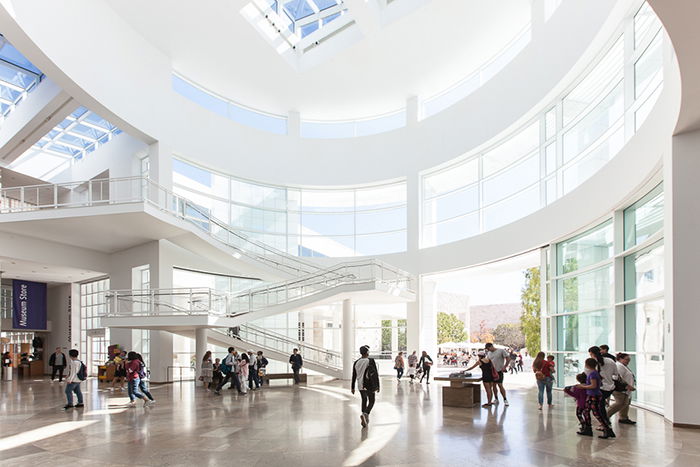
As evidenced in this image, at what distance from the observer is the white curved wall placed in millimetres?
16609

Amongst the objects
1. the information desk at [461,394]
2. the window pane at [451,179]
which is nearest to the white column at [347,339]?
the window pane at [451,179]

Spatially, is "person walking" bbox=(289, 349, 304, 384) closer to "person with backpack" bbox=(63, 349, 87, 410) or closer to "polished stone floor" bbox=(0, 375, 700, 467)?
"polished stone floor" bbox=(0, 375, 700, 467)

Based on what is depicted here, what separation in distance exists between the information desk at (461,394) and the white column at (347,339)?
9354 millimetres

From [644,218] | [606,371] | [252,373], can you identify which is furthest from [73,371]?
[644,218]

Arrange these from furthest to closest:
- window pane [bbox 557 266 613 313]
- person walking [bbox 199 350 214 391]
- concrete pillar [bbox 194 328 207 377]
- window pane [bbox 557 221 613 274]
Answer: concrete pillar [bbox 194 328 207 377]
person walking [bbox 199 350 214 391]
window pane [bbox 557 221 613 274]
window pane [bbox 557 266 613 313]

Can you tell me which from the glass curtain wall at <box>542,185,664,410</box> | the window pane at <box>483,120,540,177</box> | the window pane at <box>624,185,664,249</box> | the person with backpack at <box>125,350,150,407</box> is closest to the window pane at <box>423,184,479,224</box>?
the window pane at <box>483,120,540,177</box>

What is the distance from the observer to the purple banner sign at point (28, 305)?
89.8 feet

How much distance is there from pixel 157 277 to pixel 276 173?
9547mm

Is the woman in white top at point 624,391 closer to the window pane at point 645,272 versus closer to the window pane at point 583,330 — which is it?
the window pane at point 645,272

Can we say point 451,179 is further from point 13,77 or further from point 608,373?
point 13,77

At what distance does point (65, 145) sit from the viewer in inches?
1158

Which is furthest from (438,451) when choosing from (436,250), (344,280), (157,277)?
(436,250)

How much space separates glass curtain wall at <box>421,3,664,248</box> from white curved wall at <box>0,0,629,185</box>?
0.77m

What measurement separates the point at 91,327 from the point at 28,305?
3589mm
